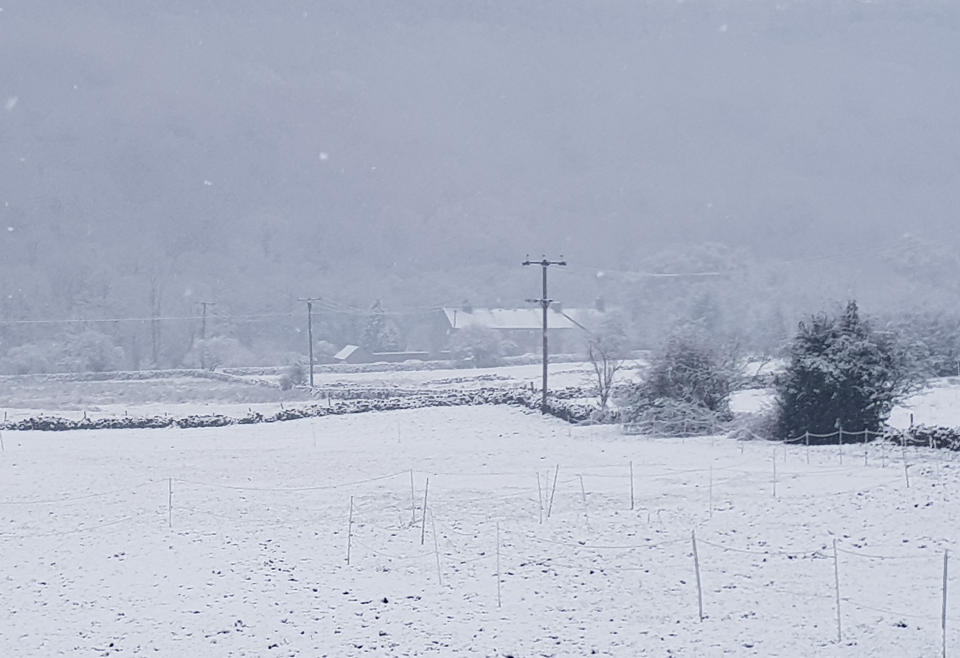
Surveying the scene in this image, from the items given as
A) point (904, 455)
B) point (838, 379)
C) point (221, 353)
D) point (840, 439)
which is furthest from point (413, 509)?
point (221, 353)

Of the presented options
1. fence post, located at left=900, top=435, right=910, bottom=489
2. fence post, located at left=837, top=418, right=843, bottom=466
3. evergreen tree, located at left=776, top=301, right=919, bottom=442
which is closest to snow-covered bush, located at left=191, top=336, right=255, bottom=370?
evergreen tree, located at left=776, top=301, right=919, bottom=442

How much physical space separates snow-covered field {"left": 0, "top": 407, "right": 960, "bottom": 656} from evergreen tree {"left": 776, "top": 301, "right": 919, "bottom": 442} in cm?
492

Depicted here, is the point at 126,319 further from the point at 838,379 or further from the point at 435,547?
the point at 435,547

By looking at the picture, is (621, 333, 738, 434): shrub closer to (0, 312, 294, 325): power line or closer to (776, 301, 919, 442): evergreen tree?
(776, 301, 919, 442): evergreen tree

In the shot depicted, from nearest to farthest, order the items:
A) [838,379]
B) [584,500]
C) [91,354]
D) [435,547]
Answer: [435,547] → [584,500] → [838,379] → [91,354]

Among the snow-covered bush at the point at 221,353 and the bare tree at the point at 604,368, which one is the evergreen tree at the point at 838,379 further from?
the snow-covered bush at the point at 221,353

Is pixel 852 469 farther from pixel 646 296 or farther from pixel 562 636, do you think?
pixel 646 296

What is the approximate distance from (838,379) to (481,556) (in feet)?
76.4

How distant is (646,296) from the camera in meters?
185

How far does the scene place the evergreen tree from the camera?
125 feet

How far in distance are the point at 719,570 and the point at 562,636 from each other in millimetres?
4218

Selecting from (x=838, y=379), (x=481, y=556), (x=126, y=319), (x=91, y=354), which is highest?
(x=126, y=319)

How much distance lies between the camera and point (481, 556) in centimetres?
1980

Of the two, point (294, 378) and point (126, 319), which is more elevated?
point (126, 319)
